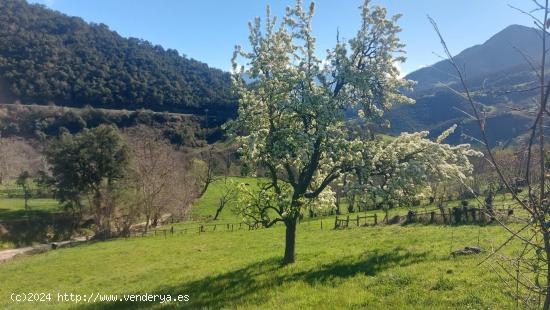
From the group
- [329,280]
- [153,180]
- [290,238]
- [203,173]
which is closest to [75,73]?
[203,173]

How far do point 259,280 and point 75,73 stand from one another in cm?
17146

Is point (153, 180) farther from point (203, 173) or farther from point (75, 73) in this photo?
point (75, 73)

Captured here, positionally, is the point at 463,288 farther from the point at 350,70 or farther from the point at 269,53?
the point at 269,53

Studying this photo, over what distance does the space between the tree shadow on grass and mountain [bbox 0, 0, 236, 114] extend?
15240cm

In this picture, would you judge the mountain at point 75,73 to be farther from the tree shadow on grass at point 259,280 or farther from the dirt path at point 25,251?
the tree shadow on grass at point 259,280

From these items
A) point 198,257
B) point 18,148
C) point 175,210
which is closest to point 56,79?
point 18,148

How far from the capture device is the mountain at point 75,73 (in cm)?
14475

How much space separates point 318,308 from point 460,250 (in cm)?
848

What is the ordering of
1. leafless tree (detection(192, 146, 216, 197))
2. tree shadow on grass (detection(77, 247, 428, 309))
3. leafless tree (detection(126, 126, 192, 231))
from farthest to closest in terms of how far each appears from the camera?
leafless tree (detection(192, 146, 216, 197)) < leafless tree (detection(126, 126, 192, 231)) < tree shadow on grass (detection(77, 247, 428, 309))

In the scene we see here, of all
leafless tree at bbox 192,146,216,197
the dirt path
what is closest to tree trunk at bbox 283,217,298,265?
the dirt path

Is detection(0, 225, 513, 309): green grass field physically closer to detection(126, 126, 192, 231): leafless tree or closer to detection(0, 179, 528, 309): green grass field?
detection(0, 179, 528, 309): green grass field

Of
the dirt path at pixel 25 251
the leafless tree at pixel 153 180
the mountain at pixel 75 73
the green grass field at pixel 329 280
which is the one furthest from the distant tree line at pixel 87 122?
the green grass field at pixel 329 280

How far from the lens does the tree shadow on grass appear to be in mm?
14234

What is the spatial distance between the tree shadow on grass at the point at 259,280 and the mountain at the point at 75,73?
15240 cm
